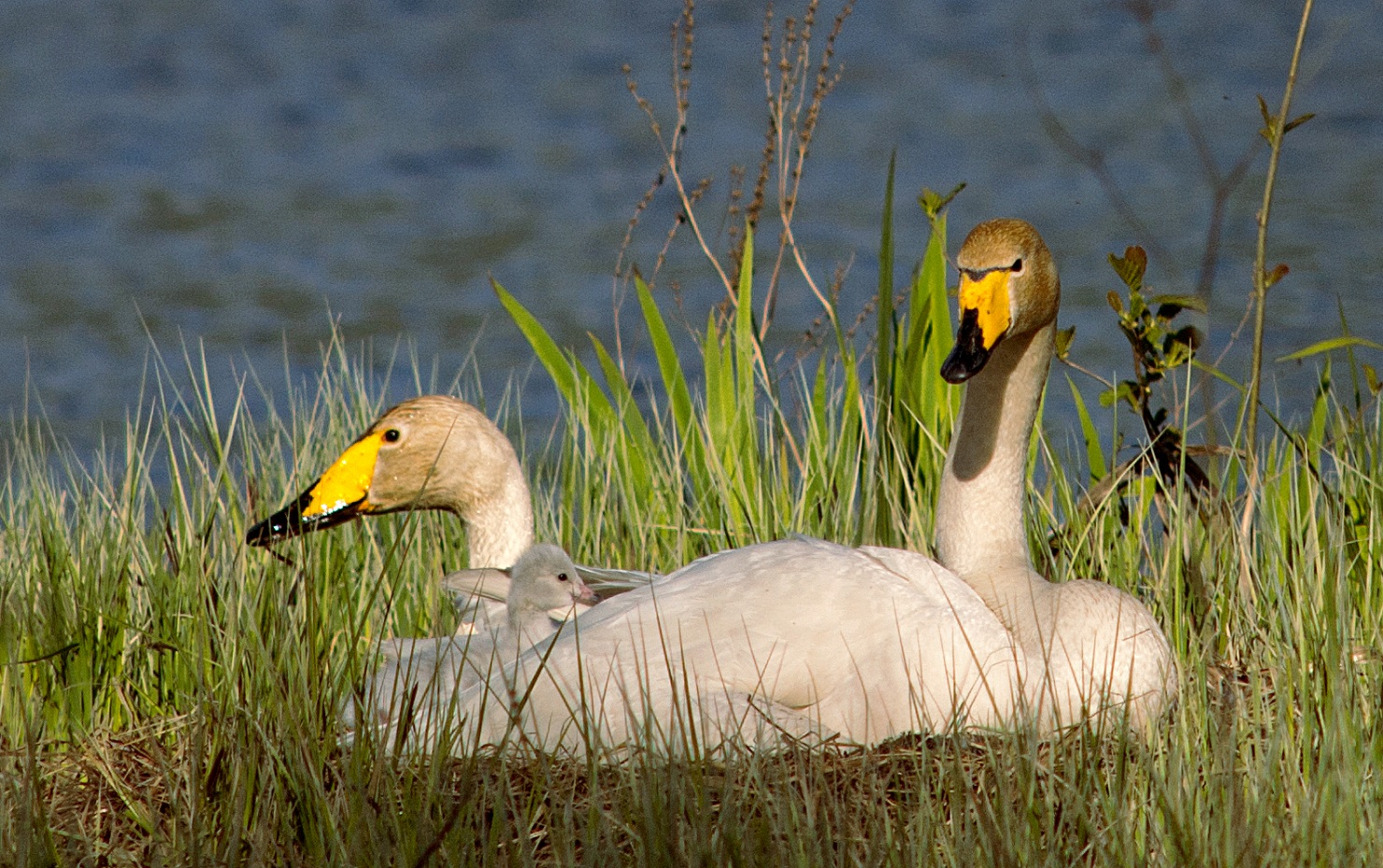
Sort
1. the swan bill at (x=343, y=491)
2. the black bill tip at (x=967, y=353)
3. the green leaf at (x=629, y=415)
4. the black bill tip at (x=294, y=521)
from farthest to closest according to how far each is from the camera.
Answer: the green leaf at (x=629, y=415) → the swan bill at (x=343, y=491) → the black bill tip at (x=294, y=521) → the black bill tip at (x=967, y=353)

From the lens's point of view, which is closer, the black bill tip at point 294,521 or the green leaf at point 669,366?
the black bill tip at point 294,521

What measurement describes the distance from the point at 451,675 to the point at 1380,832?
184 centimetres

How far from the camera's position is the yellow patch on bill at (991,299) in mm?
3832

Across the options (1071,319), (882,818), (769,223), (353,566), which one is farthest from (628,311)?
(882,818)

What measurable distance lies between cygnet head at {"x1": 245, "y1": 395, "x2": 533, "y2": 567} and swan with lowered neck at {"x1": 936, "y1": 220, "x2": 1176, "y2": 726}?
118 centimetres

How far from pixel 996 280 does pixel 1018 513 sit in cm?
57

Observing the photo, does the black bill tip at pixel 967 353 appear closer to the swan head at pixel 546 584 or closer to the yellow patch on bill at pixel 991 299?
the yellow patch on bill at pixel 991 299

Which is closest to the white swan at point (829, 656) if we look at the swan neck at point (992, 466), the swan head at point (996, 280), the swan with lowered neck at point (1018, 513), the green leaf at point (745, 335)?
the swan with lowered neck at point (1018, 513)

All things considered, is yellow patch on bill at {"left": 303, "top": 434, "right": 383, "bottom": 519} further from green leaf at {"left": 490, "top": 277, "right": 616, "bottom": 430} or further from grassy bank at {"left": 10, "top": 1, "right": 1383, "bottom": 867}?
green leaf at {"left": 490, "top": 277, "right": 616, "bottom": 430}

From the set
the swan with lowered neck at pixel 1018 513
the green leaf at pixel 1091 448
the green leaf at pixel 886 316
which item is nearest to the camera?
the swan with lowered neck at pixel 1018 513

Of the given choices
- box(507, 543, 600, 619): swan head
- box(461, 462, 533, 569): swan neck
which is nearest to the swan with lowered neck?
box(507, 543, 600, 619): swan head

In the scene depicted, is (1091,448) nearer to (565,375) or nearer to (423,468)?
(565,375)

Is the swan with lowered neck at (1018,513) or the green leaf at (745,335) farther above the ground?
the green leaf at (745,335)

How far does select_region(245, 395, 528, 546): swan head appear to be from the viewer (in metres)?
4.45
